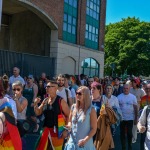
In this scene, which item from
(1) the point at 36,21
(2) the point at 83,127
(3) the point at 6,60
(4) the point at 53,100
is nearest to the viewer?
(2) the point at 83,127

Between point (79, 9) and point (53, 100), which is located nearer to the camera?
point (53, 100)

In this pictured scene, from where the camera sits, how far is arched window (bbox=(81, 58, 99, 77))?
98.7 ft

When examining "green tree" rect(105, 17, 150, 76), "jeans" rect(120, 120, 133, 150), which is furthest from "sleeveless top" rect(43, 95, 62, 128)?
"green tree" rect(105, 17, 150, 76)

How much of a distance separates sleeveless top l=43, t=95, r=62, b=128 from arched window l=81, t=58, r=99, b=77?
79.7 ft

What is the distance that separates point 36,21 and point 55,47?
386 cm

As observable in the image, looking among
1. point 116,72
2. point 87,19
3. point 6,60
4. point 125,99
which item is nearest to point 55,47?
point 87,19

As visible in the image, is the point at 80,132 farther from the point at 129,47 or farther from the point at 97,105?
the point at 129,47

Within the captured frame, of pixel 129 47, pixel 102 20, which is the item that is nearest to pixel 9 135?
pixel 102 20

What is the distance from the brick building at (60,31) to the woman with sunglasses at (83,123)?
18924mm

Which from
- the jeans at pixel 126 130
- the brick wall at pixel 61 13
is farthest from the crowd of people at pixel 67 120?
the brick wall at pixel 61 13

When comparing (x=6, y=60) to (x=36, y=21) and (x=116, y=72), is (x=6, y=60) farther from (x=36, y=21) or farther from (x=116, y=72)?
(x=116, y=72)

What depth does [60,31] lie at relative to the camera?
86.1ft

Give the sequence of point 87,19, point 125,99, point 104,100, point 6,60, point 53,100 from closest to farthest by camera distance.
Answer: point 53,100
point 104,100
point 125,99
point 6,60
point 87,19

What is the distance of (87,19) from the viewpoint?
3031 cm
